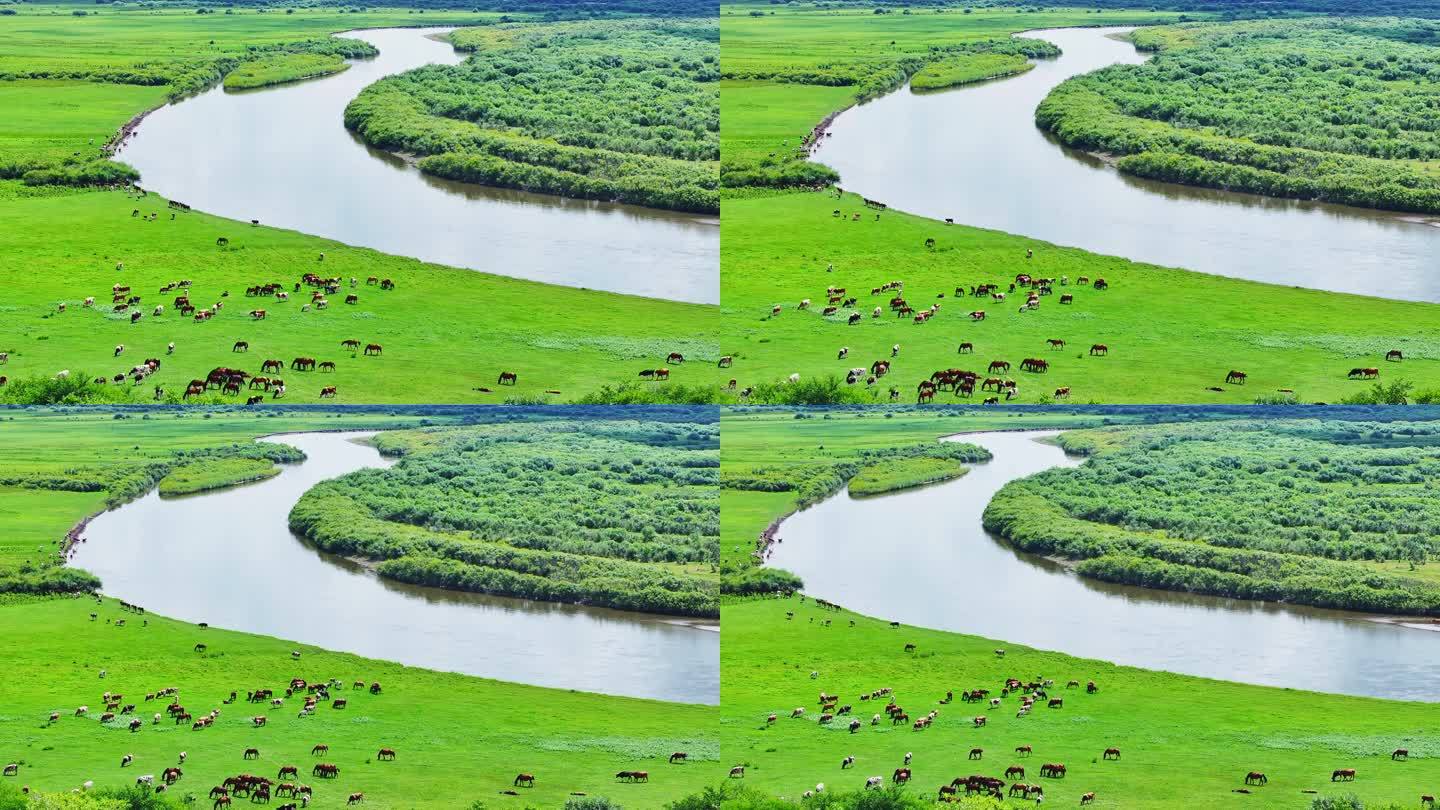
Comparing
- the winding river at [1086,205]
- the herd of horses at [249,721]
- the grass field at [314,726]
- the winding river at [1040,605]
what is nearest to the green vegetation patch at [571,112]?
the winding river at [1086,205]

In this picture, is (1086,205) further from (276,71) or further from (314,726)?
(314,726)

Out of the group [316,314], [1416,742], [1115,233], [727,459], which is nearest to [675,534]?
[727,459]

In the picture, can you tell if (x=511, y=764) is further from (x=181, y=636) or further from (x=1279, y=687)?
(x=1279, y=687)

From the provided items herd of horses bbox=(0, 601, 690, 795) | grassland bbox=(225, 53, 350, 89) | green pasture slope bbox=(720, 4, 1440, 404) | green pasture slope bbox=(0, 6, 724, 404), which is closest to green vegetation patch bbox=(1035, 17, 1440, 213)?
green pasture slope bbox=(720, 4, 1440, 404)

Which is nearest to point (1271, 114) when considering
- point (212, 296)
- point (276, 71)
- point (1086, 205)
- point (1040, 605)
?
point (1086, 205)

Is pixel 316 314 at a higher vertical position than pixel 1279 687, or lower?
higher

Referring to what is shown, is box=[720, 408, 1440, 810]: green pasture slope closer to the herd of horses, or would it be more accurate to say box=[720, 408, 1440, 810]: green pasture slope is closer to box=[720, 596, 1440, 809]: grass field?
box=[720, 596, 1440, 809]: grass field
